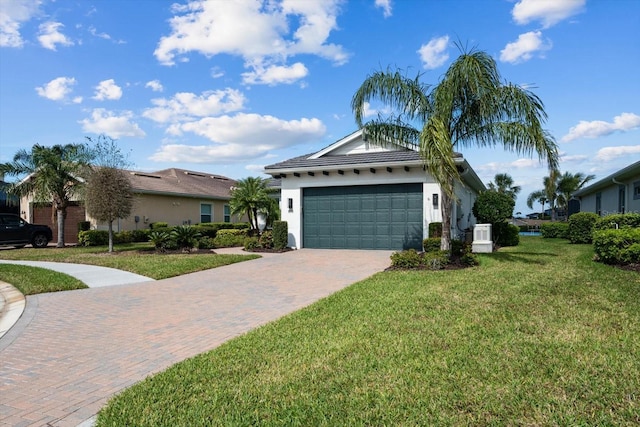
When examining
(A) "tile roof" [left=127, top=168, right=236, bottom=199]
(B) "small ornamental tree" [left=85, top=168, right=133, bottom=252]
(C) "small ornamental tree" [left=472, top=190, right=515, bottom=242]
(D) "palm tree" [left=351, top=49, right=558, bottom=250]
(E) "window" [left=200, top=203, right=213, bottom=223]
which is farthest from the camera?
(E) "window" [left=200, top=203, right=213, bottom=223]

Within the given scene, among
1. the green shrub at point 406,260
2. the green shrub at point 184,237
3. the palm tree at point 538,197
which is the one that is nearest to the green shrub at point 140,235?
the green shrub at point 184,237

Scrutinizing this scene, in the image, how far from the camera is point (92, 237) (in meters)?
19.7

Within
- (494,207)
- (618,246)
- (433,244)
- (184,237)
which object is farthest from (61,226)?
(618,246)

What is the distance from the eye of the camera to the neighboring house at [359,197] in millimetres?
15156

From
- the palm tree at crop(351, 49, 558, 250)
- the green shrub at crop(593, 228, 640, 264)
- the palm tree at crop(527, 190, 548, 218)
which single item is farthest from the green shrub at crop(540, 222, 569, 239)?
the palm tree at crop(527, 190, 548, 218)

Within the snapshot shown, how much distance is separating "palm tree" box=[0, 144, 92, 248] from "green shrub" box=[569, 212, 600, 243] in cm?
2456

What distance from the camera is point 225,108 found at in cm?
1784

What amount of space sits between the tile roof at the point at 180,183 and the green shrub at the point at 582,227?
2134 cm

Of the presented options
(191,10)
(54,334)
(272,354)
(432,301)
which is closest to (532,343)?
(432,301)

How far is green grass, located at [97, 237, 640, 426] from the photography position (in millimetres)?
3006

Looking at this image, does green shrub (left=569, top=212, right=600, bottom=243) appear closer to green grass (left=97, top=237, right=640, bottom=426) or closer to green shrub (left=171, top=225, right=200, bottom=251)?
green grass (left=97, top=237, right=640, bottom=426)

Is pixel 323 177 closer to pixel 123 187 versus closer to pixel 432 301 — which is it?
pixel 123 187

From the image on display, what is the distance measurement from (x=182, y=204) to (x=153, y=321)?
2002 cm

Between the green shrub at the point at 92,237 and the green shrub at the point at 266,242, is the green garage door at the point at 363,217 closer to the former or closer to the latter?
→ the green shrub at the point at 266,242
